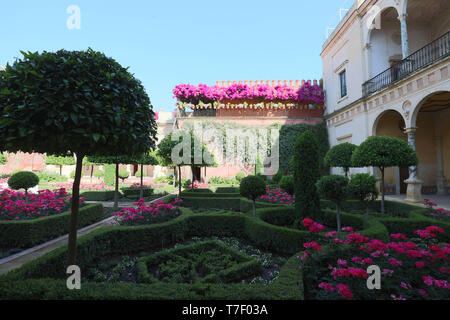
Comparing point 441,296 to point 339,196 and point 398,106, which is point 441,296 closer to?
point 339,196

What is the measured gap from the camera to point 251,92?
17625 millimetres

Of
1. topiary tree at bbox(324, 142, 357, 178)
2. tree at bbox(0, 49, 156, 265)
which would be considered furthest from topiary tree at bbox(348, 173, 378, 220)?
tree at bbox(0, 49, 156, 265)

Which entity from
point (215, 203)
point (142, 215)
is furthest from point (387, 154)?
point (142, 215)

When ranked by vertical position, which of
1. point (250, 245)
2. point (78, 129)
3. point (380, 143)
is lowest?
point (250, 245)

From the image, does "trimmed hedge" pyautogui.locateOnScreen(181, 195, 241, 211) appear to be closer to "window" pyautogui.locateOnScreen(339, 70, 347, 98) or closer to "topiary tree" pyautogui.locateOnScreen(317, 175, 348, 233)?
"topiary tree" pyautogui.locateOnScreen(317, 175, 348, 233)

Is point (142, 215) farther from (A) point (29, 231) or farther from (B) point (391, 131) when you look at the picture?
(B) point (391, 131)

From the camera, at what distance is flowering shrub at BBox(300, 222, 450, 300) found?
7.43ft

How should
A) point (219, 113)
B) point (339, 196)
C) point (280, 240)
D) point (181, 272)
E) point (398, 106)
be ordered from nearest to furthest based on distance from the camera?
point (181, 272) → point (280, 240) → point (339, 196) → point (398, 106) → point (219, 113)

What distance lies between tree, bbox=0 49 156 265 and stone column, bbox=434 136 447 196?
1581 cm

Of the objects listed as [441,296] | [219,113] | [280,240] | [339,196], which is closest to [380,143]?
[339,196]

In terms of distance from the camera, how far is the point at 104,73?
2.44m

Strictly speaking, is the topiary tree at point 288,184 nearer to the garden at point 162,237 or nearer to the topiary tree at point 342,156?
the garden at point 162,237

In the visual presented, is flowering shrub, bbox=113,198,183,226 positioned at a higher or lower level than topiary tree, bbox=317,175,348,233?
lower
